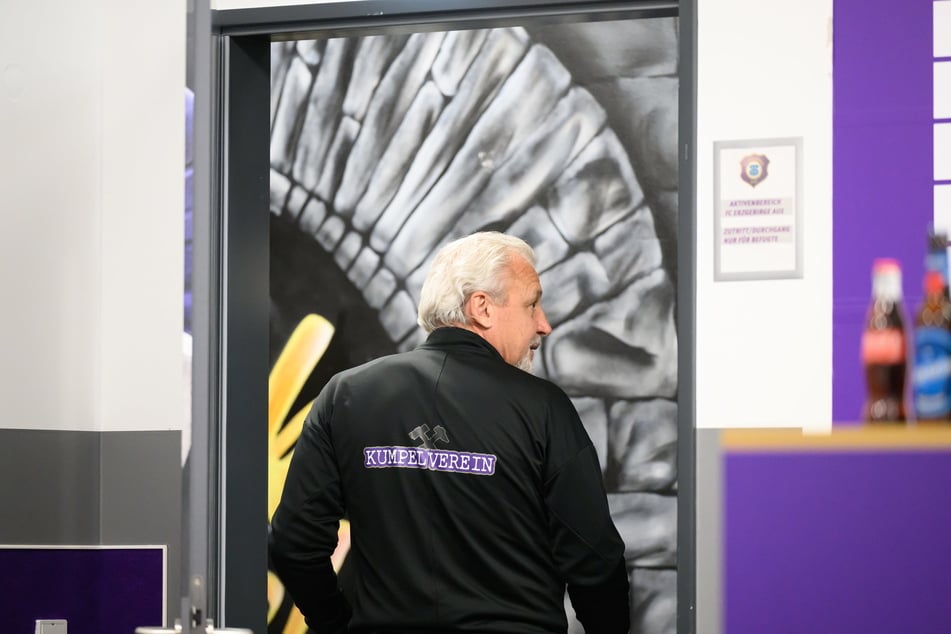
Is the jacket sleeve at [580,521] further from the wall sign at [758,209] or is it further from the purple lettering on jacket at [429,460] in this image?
the wall sign at [758,209]

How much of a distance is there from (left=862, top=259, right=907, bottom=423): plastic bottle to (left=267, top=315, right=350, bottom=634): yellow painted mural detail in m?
2.77

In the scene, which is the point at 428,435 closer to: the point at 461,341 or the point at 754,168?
the point at 461,341

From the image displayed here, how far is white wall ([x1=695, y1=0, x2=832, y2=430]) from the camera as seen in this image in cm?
278

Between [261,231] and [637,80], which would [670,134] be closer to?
[637,80]

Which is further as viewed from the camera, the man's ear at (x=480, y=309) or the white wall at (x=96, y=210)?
the white wall at (x=96, y=210)

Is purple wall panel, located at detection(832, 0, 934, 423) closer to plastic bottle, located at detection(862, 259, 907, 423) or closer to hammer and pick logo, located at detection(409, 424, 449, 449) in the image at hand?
plastic bottle, located at detection(862, 259, 907, 423)

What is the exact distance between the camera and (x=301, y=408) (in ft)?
15.2

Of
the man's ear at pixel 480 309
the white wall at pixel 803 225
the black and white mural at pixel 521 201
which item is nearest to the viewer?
the white wall at pixel 803 225

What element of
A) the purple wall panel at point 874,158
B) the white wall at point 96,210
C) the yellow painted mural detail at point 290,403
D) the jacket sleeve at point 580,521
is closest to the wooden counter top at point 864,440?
the purple wall panel at point 874,158

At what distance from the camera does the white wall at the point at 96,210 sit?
322 cm

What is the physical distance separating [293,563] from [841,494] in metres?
1.48

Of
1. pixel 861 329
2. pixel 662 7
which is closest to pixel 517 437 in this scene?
pixel 861 329

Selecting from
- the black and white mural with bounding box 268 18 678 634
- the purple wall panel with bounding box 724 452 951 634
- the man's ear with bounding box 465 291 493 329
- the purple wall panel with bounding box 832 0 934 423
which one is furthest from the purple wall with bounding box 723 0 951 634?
the black and white mural with bounding box 268 18 678 634

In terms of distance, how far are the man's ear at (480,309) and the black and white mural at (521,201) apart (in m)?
1.32
